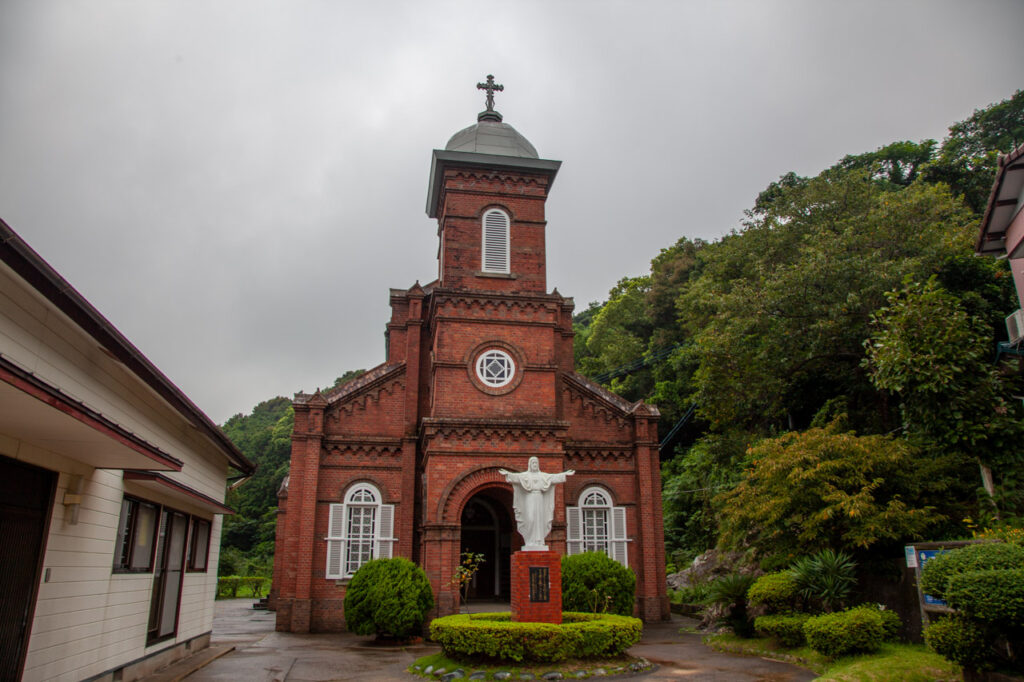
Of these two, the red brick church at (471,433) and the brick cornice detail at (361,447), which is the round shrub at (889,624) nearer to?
the red brick church at (471,433)

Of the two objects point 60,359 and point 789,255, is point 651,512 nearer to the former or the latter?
point 789,255

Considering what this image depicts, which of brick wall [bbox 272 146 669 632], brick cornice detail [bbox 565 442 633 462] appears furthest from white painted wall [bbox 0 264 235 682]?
brick cornice detail [bbox 565 442 633 462]

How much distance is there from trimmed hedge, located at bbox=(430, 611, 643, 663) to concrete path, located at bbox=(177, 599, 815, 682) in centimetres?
85

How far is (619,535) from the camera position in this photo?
864 inches

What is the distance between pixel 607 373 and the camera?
1758 inches

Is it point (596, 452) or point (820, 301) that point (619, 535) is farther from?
point (820, 301)

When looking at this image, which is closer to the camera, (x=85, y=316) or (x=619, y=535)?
(x=85, y=316)

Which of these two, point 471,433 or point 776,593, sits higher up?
point 471,433

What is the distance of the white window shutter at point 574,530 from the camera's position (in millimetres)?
21531

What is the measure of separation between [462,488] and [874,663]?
35.1 ft

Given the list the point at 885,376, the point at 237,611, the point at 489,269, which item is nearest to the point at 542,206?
the point at 489,269

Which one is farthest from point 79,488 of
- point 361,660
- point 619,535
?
point 619,535

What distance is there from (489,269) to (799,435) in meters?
10.3

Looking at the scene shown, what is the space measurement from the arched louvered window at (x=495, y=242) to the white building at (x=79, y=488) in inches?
437
